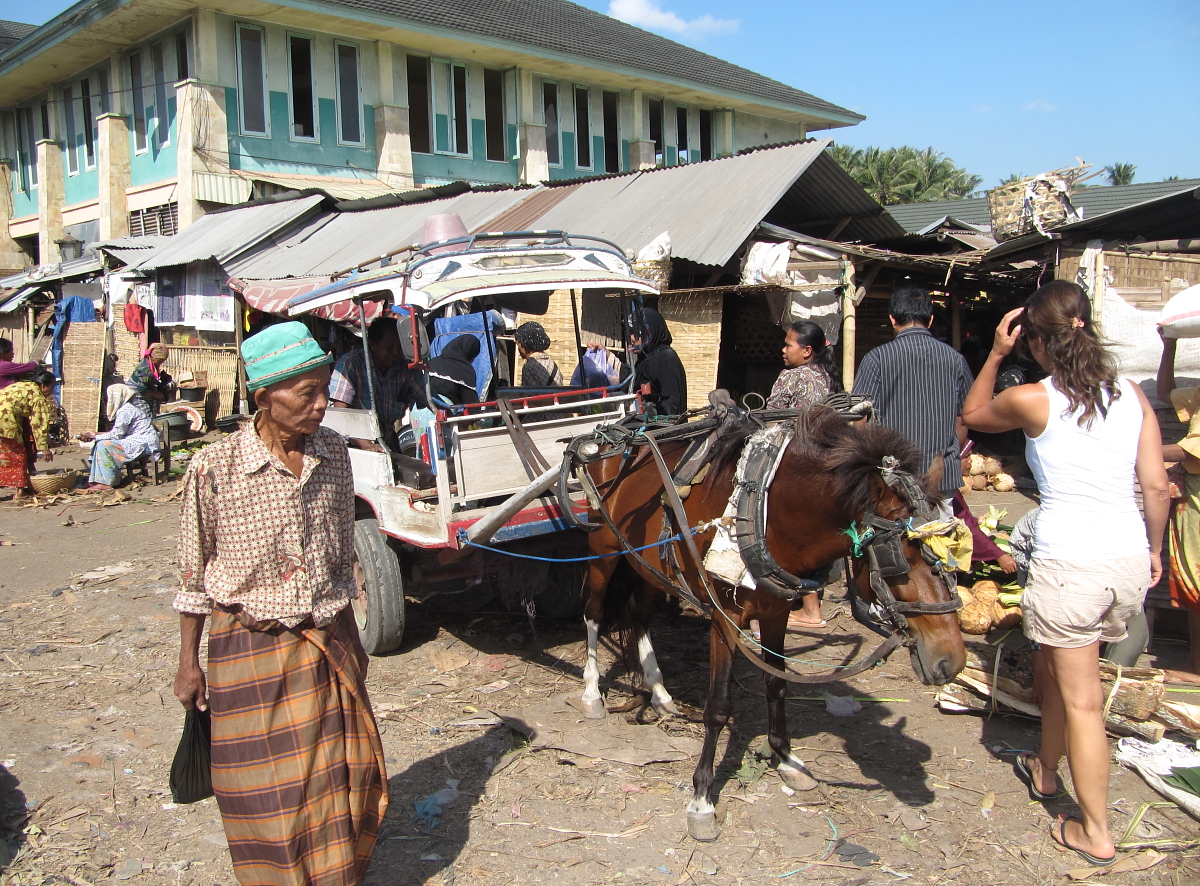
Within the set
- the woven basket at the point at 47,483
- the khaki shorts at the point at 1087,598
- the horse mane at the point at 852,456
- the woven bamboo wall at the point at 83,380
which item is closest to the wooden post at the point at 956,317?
the khaki shorts at the point at 1087,598

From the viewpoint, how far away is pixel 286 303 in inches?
251

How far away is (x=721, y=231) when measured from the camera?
10305 mm

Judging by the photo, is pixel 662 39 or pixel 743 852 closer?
pixel 743 852

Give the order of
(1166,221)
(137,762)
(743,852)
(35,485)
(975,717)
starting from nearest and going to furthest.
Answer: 1. (743,852)
2. (137,762)
3. (975,717)
4. (1166,221)
5. (35,485)

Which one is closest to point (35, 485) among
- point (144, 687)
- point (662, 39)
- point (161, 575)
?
point (161, 575)

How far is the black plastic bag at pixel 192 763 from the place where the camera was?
2908 millimetres

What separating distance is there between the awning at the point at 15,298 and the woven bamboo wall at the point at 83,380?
482cm

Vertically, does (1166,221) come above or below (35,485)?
above

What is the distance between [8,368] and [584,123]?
56.4ft

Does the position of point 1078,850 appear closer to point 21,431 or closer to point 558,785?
point 558,785

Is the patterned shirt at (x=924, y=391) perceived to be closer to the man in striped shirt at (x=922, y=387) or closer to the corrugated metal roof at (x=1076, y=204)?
the man in striped shirt at (x=922, y=387)

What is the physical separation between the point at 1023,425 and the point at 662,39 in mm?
30445

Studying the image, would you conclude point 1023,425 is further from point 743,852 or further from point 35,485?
point 35,485

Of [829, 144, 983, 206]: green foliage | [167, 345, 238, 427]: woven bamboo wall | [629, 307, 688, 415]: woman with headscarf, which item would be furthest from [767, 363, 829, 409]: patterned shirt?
[829, 144, 983, 206]: green foliage
